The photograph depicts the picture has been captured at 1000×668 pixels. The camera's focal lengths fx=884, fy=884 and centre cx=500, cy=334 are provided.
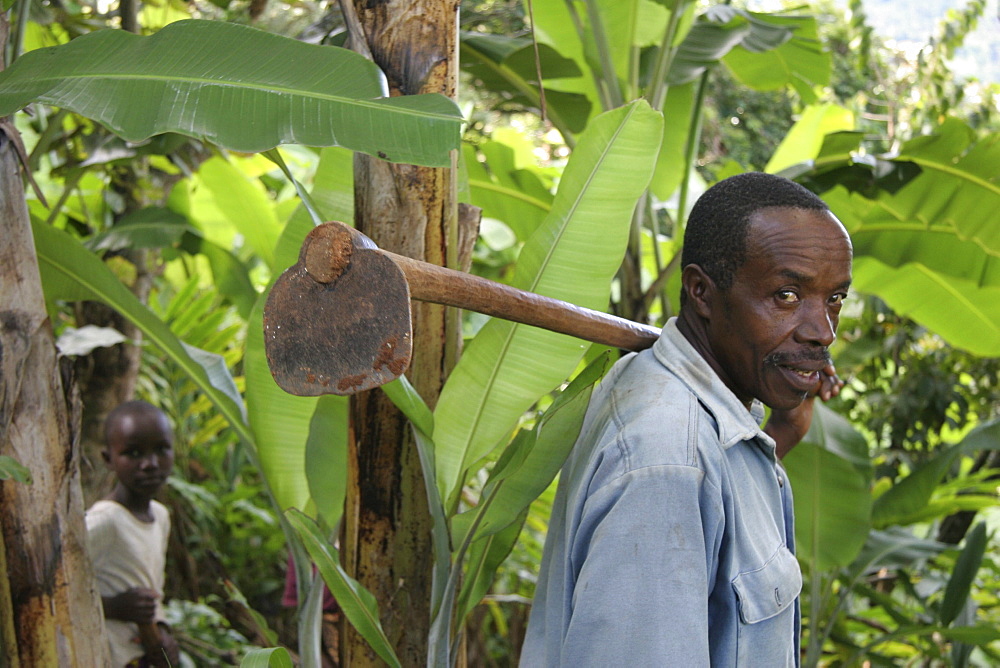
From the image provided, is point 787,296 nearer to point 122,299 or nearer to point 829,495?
point 122,299

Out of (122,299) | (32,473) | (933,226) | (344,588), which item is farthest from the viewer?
(933,226)

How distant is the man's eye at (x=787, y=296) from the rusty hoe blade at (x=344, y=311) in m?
0.44

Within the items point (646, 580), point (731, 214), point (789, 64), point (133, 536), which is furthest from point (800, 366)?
point (789, 64)

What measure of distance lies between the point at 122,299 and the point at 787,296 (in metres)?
1.29

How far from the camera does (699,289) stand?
1316 millimetres

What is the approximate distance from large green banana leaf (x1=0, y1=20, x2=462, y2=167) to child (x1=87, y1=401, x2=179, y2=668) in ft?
5.45

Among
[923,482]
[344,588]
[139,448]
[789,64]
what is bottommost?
[923,482]


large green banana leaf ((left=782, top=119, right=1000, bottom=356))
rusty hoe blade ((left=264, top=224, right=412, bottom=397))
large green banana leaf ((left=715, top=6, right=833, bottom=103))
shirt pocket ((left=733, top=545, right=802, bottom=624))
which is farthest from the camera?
large green banana leaf ((left=715, top=6, right=833, bottom=103))

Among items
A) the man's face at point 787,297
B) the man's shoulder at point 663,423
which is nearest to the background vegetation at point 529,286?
the man's shoulder at point 663,423

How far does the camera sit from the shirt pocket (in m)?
1.16

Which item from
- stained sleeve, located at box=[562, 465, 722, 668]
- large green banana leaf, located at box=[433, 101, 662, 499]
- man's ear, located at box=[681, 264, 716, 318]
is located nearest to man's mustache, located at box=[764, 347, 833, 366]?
man's ear, located at box=[681, 264, 716, 318]

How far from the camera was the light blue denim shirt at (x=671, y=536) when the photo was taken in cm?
105

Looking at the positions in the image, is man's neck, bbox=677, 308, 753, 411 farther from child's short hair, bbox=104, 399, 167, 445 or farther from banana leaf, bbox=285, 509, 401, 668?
child's short hair, bbox=104, 399, 167, 445

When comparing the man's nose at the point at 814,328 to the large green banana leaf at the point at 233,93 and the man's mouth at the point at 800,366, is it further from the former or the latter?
the large green banana leaf at the point at 233,93
